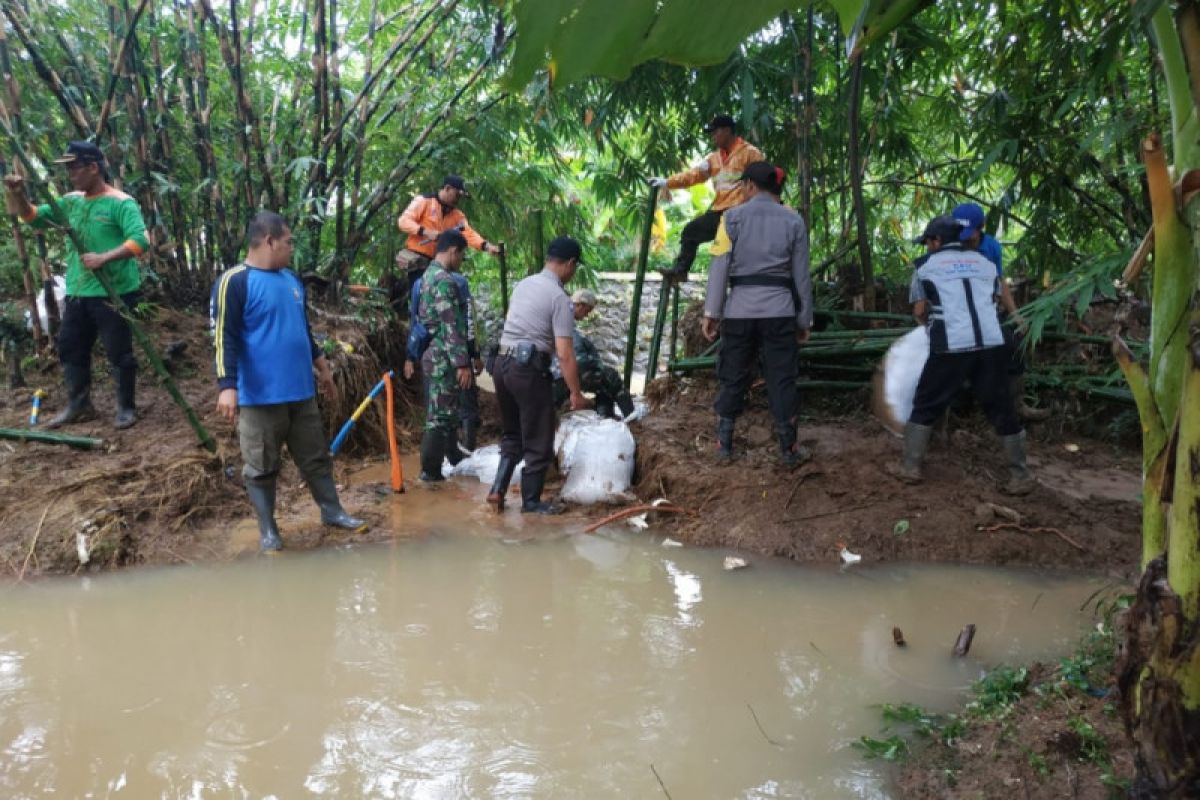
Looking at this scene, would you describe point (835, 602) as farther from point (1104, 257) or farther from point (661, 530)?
point (1104, 257)

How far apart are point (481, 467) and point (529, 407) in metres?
1.13

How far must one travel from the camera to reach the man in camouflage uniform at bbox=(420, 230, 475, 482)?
15.6 ft

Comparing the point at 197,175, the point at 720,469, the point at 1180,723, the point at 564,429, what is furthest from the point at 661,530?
the point at 197,175

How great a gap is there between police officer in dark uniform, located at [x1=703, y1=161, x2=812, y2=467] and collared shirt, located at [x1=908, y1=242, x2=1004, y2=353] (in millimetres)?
644

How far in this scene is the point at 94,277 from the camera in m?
4.34

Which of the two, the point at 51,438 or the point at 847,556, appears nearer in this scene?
the point at 847,556

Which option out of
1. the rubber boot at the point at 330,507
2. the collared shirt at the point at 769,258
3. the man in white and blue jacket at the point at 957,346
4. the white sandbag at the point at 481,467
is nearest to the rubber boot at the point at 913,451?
the man in white and blue jacket at the point at 957,346

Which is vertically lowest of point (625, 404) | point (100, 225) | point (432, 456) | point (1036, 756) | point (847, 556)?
point (847, 556)

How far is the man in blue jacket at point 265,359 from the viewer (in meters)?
3.53

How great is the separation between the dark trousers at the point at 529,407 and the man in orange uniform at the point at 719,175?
164 centimetres

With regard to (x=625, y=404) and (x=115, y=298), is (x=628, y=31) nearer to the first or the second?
(x=115, y=298)

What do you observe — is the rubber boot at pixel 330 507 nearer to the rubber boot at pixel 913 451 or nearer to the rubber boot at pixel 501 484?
the rubber boot at pixel 501 484

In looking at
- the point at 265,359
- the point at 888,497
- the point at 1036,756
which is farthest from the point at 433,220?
the point at 1036,756

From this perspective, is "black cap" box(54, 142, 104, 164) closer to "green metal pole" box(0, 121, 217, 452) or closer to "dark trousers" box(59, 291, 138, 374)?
"green metal pole" box(0, 121, 217, 452)
